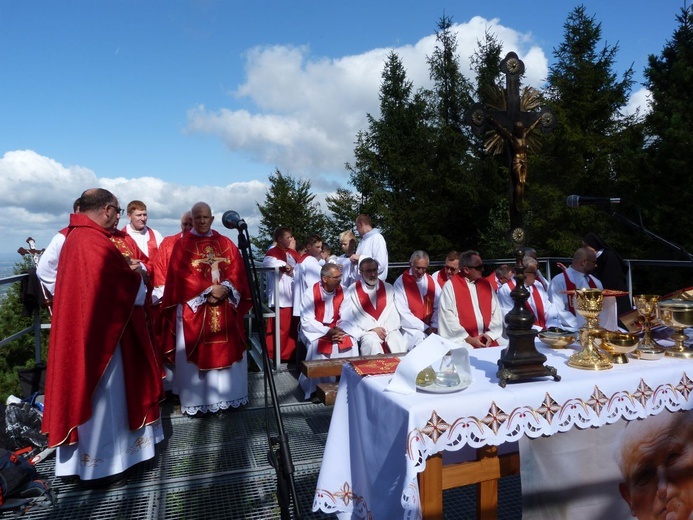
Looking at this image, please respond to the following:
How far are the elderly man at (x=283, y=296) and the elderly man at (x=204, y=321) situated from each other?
69.0 inches

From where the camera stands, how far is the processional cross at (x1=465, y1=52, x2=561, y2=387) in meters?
2.38

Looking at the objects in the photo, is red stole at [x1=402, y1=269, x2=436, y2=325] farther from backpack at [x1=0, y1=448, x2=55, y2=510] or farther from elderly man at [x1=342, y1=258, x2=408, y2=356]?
backpack at [x1=0, y1=448, x2=55, y2=510]

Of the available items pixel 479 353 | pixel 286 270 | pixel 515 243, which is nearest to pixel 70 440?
pixel 479 353

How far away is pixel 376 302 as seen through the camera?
18.8 feet

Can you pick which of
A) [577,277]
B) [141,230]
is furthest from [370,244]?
[141,230]

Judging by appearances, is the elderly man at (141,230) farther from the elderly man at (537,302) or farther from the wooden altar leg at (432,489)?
the wooden altar leg at (432,489)

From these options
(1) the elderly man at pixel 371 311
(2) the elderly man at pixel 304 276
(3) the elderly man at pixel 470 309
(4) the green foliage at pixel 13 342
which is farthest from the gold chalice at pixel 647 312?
(4) the green foliage at pixel 13 342

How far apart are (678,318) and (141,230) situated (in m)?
5.53

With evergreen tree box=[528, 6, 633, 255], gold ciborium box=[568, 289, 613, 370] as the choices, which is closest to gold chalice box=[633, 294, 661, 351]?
gold ciborium box=[568, 289, 613, 370]

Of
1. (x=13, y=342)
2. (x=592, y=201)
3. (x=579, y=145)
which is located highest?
(x=579, y=145)

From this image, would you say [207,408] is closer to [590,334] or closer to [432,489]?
[432,489]

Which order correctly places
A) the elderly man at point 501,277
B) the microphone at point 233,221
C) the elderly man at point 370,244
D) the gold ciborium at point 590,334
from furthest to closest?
the elderly man at point 370,244, the elderly man at point 501,277, the gold ciborium at point 590,334, the microphone at point 233,221

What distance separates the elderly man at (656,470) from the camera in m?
2.60

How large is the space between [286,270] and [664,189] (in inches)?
545
